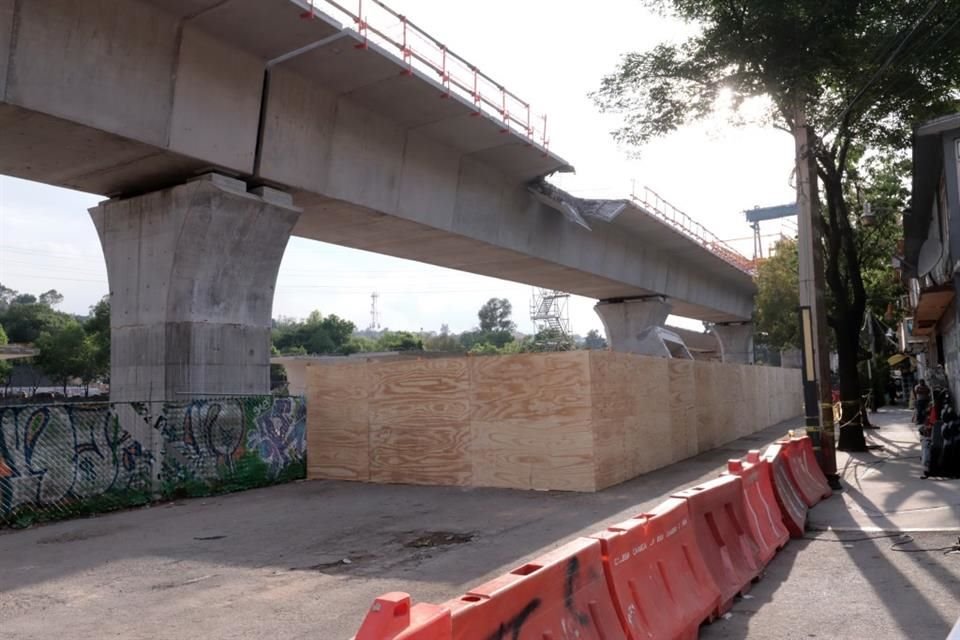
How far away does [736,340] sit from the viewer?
47344 mm

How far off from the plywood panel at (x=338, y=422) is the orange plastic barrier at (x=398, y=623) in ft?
38.2

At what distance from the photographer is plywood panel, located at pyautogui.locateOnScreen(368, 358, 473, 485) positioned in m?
13.3

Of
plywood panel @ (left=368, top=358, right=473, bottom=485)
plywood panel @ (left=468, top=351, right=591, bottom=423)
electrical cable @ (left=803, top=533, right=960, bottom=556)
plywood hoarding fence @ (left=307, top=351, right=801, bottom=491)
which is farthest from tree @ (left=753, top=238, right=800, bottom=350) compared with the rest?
electrical cable @ (left=803, top=533, right=960, bottom=556)

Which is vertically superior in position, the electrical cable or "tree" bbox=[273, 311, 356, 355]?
"tree" bbox=[273, 311, 356, 355]

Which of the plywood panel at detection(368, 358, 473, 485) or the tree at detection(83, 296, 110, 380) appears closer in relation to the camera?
the plywood panel at detection(368, 358, 473, 485)

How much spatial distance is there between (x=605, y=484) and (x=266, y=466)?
22.3 feet

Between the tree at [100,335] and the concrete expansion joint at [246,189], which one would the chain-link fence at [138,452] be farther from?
the tree at [100,335]

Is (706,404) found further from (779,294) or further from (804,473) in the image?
(779,294)

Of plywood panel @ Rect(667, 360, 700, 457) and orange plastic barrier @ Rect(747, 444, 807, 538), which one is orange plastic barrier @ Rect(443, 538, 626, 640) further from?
plywood panel @ Rect(667, 360, 700, 457)

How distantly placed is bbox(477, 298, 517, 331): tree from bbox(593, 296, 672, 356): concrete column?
495 feet

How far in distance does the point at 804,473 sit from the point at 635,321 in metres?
21.1

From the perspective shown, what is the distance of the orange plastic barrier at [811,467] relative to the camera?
1142 cm

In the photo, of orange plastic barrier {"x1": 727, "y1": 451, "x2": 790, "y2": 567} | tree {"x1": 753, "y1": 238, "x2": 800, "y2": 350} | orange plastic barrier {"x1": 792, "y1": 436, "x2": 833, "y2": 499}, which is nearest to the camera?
orange plastic barrier {"x1": 727, "y1": 451, "x2": 790, "y2": 567}

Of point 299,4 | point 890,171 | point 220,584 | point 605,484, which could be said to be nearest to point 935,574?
point 605,484
